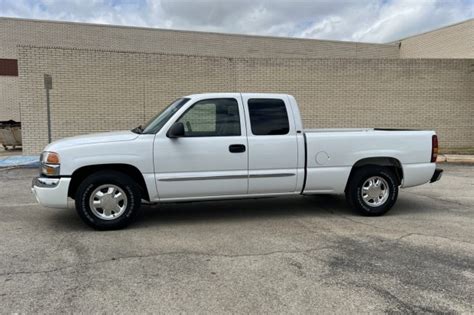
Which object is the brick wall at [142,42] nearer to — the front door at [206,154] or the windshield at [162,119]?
the windshield at [162,119]

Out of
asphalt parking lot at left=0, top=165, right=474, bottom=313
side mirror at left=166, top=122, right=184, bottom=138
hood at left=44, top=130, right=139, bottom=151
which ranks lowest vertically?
asphalt parking lot at left=0, top=165, right=474, bottom=313

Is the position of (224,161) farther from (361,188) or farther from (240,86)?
(240,86)

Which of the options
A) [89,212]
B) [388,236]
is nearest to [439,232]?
[388,236]

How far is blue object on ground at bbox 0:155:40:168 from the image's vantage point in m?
12.1

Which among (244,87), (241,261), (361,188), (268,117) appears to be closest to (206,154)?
(268,117)

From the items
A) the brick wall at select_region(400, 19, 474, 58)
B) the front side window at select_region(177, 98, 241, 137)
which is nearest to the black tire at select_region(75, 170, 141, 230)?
the front side window at select_region(177, 98, 241, 137)

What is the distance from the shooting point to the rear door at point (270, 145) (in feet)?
19.5

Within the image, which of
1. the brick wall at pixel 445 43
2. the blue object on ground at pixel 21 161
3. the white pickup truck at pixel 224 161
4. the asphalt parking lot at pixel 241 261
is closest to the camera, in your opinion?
the asphalt parking lot at pixel 241 261

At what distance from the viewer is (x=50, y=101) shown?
13.5 m

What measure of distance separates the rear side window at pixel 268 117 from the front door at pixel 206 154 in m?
0.18

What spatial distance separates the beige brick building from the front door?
882 cm

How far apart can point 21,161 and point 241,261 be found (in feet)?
35.0

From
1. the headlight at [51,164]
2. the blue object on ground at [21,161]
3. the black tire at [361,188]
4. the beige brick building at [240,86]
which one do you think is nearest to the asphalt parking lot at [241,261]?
the black tire at [361,188]

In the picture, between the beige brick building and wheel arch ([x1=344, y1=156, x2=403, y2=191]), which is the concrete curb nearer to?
the beige brick building
